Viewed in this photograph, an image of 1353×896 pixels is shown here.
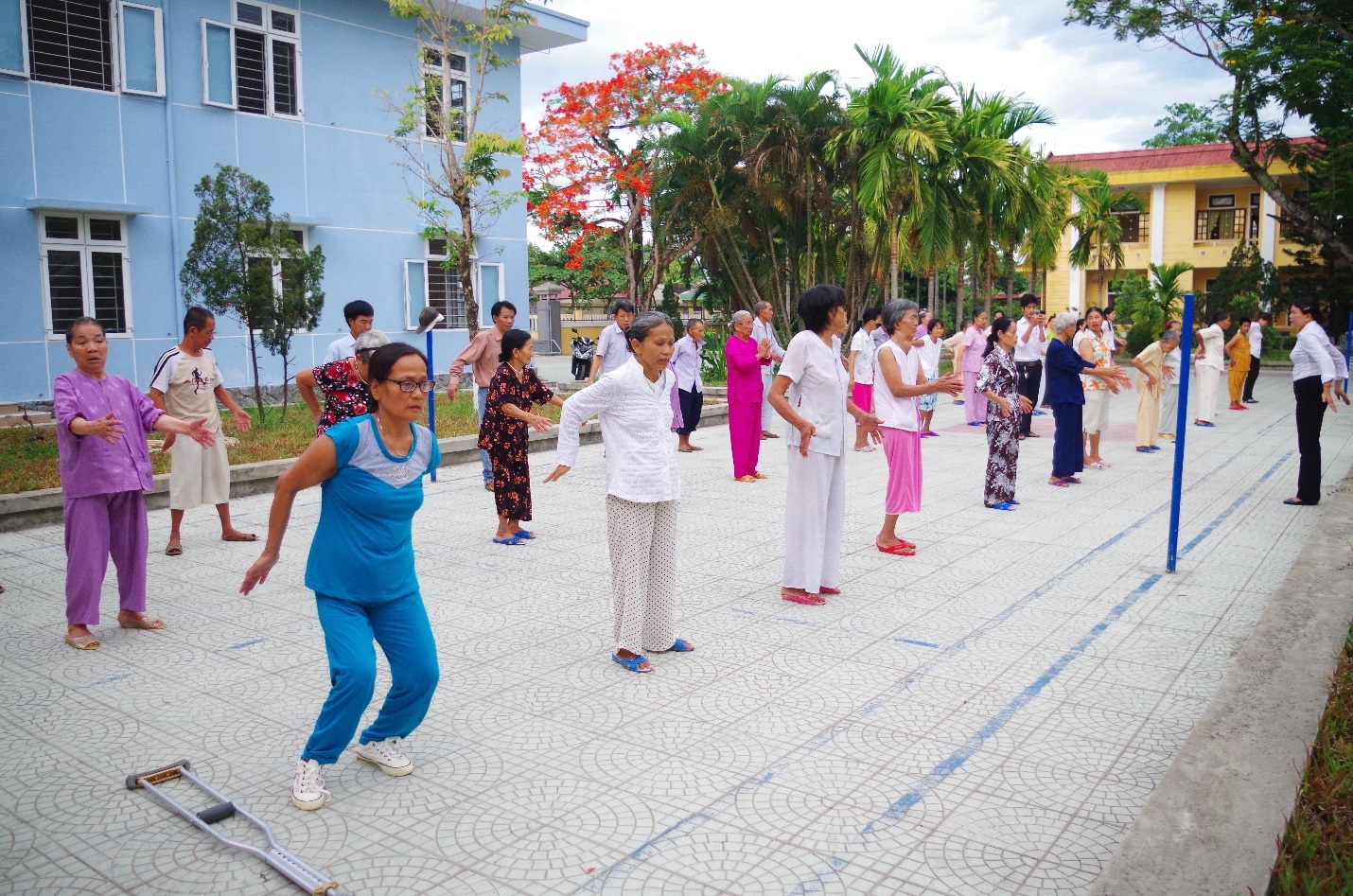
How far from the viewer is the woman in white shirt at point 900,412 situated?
7.12 meters

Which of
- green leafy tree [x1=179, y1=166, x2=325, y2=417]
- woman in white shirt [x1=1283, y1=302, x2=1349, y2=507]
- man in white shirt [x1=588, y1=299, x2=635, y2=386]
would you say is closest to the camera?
woman in white shirt [x1=1283, y1=302, x2=1349, y2=507]

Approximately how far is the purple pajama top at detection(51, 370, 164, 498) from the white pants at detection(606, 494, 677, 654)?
2.67 metres

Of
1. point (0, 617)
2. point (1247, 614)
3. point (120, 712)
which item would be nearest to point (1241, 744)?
point (1247, 614)

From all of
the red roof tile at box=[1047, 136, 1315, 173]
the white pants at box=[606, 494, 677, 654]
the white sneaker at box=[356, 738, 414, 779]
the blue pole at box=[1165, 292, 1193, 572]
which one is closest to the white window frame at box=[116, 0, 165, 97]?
the white pants at box=[606, 494, 677, 654]

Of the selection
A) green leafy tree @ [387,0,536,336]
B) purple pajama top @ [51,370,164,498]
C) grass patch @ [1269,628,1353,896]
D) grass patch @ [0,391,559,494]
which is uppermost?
green leafy tree @ [387,0,536,336]

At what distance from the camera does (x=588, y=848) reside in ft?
11.0

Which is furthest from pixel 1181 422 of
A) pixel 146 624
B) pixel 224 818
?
pixel 146 624

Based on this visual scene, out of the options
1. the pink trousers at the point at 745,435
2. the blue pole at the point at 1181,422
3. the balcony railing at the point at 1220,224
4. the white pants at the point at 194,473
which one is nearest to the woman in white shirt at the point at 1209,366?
the pink trousers at the point at 745,435

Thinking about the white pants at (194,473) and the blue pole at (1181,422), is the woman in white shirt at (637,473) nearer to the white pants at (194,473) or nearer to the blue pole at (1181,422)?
the blue pole at (1181,422)

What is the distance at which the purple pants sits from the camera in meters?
5.45

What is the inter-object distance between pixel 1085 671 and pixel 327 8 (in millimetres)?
17221

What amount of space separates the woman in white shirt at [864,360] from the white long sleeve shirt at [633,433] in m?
6.72

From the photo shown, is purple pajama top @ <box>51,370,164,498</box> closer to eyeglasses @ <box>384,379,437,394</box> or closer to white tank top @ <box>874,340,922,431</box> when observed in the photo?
eyeglasses @ <box>384,379,437,394</box>

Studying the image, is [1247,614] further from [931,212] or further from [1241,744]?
[931,212]
